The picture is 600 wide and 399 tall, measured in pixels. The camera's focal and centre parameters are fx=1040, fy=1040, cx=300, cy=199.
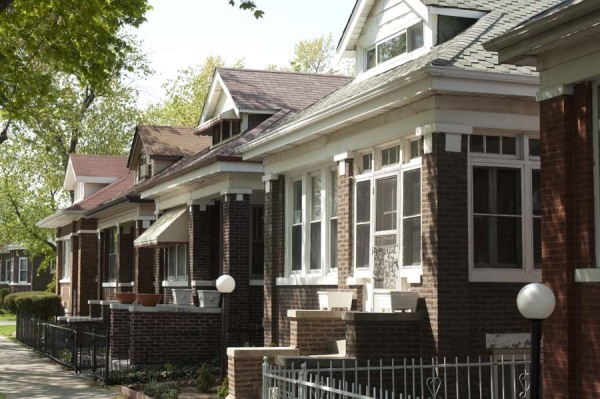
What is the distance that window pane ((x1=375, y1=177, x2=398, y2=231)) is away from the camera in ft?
54.1

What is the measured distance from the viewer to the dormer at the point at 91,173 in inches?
1815

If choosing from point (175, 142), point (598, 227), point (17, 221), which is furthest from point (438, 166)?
point (17, 221)

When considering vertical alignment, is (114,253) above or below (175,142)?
below

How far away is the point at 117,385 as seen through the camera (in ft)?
68.6

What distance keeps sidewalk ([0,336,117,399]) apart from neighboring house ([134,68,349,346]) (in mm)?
3847

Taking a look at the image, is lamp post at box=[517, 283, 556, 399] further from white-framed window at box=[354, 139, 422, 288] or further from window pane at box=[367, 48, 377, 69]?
window pane at box=[367, 48, 377, 69]

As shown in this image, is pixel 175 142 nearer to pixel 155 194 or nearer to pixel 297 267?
pixel 155 194

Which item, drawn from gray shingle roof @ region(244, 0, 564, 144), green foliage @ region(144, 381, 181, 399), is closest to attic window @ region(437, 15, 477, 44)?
gray shingle roof @ region(244, 0, 564, 144)

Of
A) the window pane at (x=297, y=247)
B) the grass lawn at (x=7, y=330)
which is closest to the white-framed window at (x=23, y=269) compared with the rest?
the grass lawn at (x=7, y=330)

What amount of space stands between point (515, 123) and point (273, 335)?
25.8ft

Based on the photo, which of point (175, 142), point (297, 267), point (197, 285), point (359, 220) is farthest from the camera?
point (175, 142)

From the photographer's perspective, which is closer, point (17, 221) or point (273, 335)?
point (273, 335)

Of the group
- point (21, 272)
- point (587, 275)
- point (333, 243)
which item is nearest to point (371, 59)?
point (333, 243)

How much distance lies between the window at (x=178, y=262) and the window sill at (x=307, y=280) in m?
7.52
